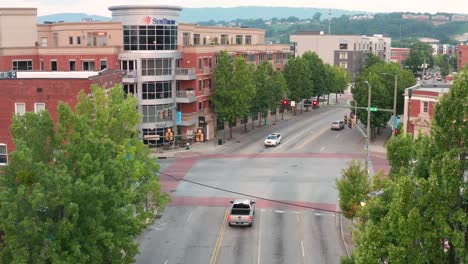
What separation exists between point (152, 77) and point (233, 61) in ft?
52.3

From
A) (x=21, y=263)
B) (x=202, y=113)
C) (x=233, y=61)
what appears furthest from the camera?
(x=233, y=61)

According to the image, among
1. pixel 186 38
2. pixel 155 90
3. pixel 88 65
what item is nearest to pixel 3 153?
pixel 88 65

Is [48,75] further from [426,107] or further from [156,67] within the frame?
[426,107]

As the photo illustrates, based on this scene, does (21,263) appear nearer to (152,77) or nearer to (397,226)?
(397,226)

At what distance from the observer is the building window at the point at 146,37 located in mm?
73500

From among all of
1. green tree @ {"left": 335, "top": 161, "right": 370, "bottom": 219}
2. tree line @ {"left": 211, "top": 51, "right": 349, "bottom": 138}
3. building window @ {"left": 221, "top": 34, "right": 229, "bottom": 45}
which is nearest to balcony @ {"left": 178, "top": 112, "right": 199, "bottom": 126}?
tree line @ {"left": 211, "top": 51, "right": 349, "bottom": 138}

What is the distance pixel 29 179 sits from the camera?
81.5 feet

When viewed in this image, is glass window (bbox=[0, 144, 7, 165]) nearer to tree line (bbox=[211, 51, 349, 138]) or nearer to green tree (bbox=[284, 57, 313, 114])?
tree line (bbox=[211, 51, 349, 138])

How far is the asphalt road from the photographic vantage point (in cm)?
3850

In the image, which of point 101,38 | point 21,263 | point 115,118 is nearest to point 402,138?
point 115,118

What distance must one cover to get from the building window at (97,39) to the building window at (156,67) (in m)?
6.56

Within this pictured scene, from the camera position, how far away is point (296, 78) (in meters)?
106

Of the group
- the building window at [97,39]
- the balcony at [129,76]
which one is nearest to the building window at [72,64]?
the building window at [97,39]

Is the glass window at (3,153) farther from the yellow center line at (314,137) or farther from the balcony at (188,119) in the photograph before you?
the yellow center line at (314,137)
